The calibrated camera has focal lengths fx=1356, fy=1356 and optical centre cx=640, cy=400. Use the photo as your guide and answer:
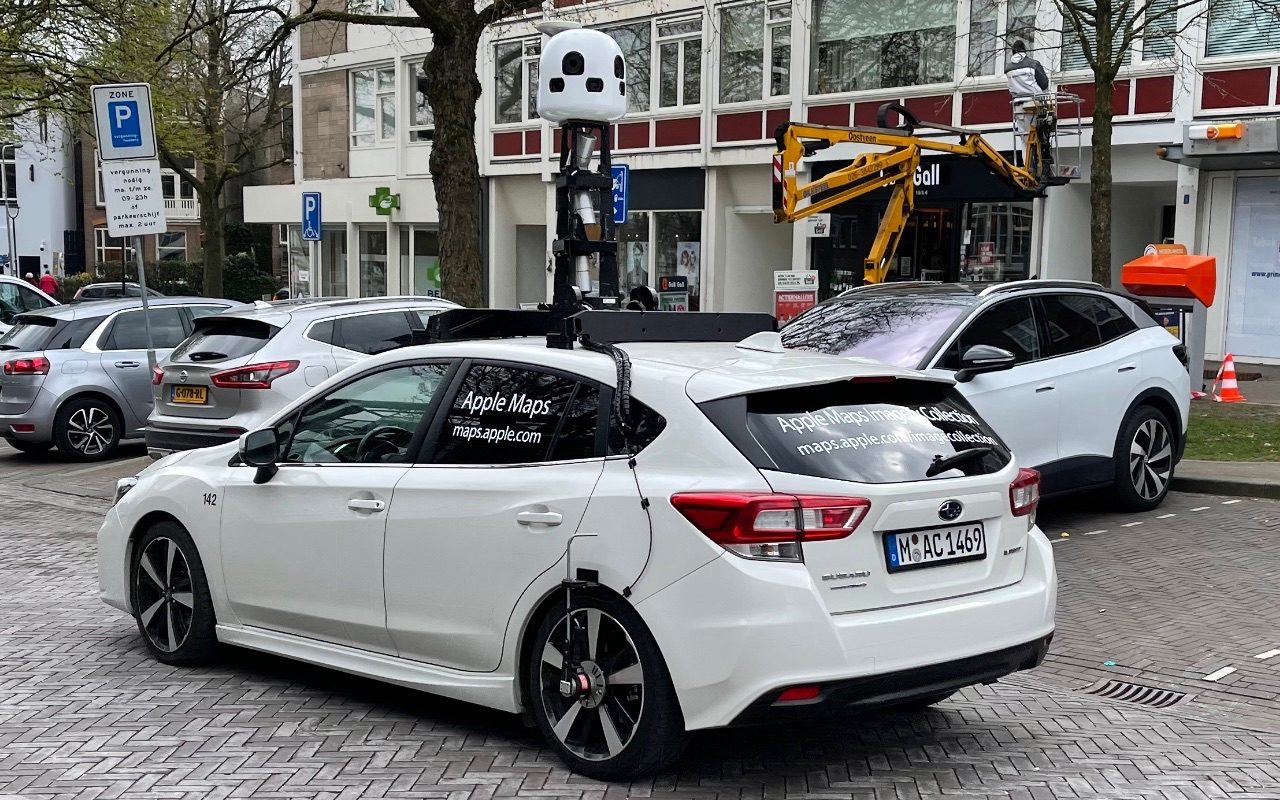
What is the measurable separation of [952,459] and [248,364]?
7636 mm

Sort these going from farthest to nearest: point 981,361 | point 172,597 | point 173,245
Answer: point 173,245, point 981,361, point 172,597

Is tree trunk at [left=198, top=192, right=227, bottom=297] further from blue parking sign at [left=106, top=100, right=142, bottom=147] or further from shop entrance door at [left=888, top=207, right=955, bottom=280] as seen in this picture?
blue parking sign at [left=106, top=100, right=142, bottom=147]

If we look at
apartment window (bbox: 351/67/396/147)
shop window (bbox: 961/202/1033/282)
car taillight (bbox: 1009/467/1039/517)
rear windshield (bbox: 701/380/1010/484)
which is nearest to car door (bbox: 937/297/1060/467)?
car taillight (bbox: 1009/467/1039/517)

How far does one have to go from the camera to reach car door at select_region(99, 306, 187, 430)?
14.9 m

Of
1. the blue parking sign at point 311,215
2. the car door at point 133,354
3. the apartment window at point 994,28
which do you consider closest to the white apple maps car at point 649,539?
the car door at point 133,354

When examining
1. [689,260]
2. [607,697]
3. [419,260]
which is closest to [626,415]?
[607,697]

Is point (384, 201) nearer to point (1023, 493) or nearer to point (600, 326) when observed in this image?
point (600, 326)

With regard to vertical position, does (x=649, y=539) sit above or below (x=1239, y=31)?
below

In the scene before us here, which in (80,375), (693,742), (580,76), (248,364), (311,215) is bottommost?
(693,742)

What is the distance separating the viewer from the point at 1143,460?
1012cm

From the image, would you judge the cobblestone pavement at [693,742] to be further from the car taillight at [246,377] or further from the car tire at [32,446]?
the car tire at [32,446]

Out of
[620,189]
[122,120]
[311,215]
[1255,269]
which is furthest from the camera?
[311,215]

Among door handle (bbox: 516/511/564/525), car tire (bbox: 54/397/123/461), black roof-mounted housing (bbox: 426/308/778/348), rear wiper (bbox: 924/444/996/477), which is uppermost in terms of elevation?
black roof-mounted housing (bbox: 426/308/778/348)

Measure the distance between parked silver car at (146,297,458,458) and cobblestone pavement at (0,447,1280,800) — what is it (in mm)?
3431
